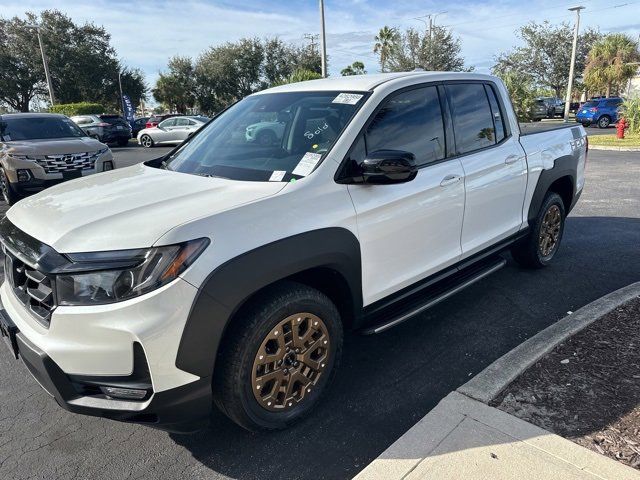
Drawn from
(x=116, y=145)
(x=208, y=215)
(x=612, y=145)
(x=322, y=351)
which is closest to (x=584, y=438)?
(x=322, y=351)

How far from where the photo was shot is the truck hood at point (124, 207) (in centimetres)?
220

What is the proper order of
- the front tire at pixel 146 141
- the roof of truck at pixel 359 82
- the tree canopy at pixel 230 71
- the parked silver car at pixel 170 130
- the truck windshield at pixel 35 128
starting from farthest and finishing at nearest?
the tree canopy at pixel 230 71, the front tire at pixel 146 141, the parked silver car at pixel 170 130, the truck windshield at pixel 35 128, the roof of truck at pixel 359 82

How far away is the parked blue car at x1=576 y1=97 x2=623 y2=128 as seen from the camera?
2744 centimetres

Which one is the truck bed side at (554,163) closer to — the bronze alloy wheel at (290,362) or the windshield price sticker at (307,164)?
the windshield price sticker at (307,164)

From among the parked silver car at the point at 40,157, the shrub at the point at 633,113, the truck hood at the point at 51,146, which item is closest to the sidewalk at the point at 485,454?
the parked silver car at the point at 40,157

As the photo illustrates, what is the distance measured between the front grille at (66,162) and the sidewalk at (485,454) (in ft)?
24.1

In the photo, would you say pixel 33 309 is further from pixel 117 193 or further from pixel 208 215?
pixel 208 215

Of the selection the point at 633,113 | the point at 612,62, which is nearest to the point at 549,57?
the point at 612,62

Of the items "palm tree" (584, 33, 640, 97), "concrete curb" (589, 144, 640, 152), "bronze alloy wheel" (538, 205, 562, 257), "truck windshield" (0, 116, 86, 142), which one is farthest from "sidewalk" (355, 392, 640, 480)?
"palm tree" (584, 33, 640, 97)

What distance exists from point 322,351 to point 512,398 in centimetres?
108

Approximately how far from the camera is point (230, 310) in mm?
2213

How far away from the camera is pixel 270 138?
3.33 meters

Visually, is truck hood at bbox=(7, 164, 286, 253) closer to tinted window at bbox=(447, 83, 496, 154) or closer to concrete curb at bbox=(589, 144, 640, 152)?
tinted window at bbox=(447, 83, 496, 154)

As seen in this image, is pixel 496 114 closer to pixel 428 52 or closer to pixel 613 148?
pixel 613 148
